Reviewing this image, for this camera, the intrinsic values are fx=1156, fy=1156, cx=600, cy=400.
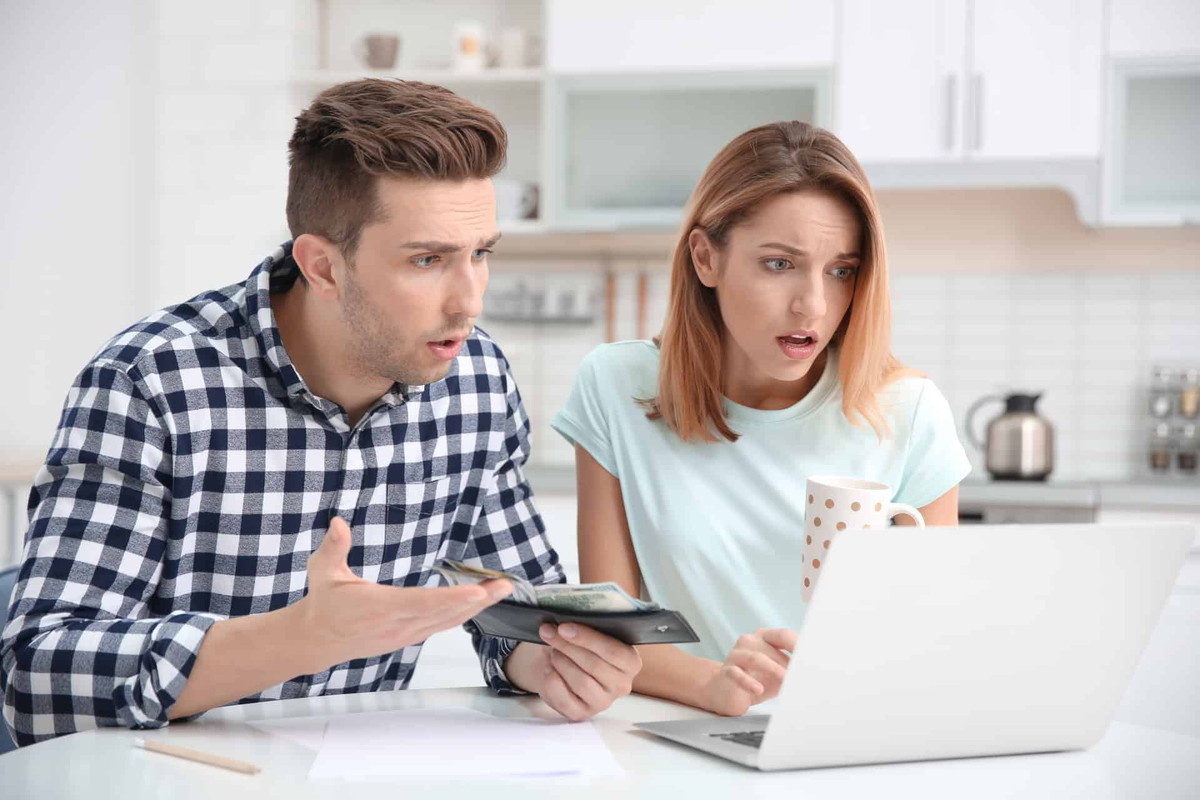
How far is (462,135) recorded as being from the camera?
1.25 metres

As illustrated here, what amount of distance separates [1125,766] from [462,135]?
88 centimetres

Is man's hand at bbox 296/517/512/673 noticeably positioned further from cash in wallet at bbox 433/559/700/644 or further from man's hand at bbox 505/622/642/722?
Answer: man's hand at bbox 505/622/642/722

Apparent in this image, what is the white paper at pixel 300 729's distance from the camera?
1.00 meters

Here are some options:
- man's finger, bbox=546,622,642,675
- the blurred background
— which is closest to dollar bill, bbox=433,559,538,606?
man's finger, bbox=546,622,642,675

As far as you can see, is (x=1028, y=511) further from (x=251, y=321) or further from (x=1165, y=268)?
(x=251, y=321)

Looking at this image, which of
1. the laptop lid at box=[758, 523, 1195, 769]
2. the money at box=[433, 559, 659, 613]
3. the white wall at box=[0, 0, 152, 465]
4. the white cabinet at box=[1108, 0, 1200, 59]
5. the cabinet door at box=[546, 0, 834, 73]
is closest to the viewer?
the laptop lid at box=[758, 523, 1195, 769]

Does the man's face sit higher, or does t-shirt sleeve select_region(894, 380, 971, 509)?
the man's face

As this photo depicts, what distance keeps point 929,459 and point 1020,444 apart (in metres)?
1.72

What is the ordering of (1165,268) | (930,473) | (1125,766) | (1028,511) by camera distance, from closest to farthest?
(1125,766) < (930,473) < (1028,511) < (1165,268)

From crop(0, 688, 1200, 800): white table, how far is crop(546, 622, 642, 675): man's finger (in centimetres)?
6

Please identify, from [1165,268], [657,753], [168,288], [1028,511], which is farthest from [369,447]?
[1165,268]

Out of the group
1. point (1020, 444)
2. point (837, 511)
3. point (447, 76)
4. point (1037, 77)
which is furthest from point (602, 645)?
point (447, 76)

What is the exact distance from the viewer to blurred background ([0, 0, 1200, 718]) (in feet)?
10.1

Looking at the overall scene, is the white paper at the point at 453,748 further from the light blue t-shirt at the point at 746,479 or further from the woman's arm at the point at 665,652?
the light blue t-shirt at the point at 746,479
